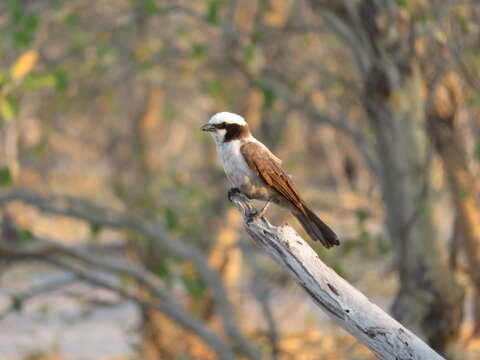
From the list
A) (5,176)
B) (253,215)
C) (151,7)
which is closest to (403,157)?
(151,7)

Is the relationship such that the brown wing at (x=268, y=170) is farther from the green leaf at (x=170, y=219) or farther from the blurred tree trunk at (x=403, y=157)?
the green leaf at (x=170, y=219)

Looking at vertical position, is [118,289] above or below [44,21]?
below

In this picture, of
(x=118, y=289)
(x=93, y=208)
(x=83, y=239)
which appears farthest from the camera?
(x=83, y=239)

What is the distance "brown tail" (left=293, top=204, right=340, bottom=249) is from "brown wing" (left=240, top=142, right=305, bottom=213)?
0.55 ft

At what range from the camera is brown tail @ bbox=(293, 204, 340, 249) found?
4016 millimetres

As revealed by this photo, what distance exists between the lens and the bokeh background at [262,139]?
6594 mm

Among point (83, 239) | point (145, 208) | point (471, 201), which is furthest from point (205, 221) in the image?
point (83, 239)

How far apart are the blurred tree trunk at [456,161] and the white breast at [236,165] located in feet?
8.62

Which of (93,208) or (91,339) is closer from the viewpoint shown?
(93,208)

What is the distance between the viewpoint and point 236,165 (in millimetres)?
4496

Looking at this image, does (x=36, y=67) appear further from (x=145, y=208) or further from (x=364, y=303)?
(x=364, y=303)

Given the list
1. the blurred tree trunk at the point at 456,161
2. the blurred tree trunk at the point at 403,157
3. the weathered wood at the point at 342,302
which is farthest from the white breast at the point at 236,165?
the blurred tree trunk at the point at 456,161

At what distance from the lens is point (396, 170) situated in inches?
267

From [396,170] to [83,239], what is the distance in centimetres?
1356
